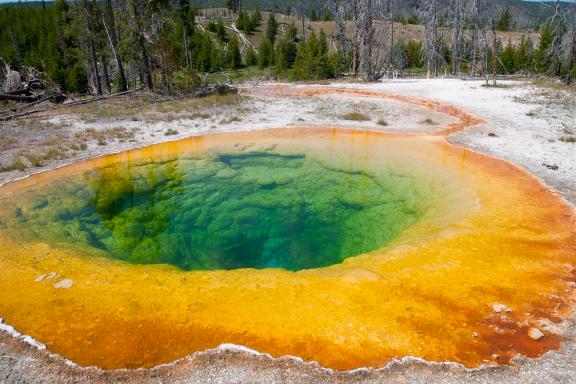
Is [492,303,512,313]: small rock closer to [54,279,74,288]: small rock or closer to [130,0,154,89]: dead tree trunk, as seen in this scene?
[54,279,74,288]: small rock

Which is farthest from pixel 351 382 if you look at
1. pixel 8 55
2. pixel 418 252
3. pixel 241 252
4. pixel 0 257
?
pixel 8 55

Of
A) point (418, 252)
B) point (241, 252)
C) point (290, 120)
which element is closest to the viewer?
point (418, 252)

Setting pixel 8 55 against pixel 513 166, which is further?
pixel 8 55

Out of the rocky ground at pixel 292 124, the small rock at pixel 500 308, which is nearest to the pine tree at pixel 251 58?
the rocky ground at pixel 292 124

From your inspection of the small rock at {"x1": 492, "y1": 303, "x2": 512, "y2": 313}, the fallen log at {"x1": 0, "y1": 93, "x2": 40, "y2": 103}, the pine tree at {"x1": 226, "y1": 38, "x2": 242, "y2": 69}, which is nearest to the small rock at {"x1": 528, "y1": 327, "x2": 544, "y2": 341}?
the small rock at {"x1": 492, "y1": 303, "x2": 512, "y2": 313}

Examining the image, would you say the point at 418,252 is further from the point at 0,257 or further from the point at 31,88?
the point at 31,88

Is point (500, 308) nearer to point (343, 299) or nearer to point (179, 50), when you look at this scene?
point (343, 299)
